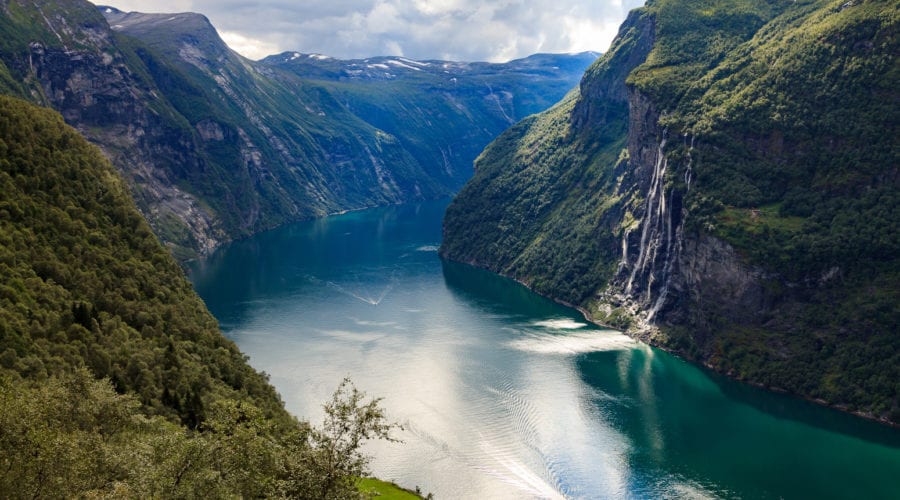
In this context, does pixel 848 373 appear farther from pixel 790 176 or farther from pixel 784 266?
pixel 790 176

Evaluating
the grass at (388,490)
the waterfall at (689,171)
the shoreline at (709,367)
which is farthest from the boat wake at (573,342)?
the grass at (388,490)

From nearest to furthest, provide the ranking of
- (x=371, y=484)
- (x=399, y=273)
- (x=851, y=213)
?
(x=371, y=484)
(x=851, y=213)
(x=399, y=273)

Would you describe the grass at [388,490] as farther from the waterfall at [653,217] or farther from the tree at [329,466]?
the waterfall at [653,217]

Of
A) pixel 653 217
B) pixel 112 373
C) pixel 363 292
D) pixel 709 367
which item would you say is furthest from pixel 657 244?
pixel 112 373

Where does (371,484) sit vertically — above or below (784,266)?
below

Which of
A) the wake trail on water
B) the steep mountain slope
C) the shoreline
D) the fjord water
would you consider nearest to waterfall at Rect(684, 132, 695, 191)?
the shoreline

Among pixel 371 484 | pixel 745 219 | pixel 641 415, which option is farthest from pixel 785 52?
pixel 371 484

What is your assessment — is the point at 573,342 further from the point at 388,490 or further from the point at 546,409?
the point at 388,490

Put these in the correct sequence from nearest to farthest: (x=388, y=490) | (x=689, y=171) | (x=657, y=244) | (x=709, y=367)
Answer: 1. (x=388, y=490)
2. (x=709, y=367)
3. (x=689, y=171)
4. (x=657, y=244)
